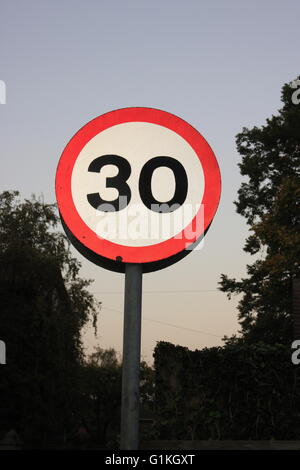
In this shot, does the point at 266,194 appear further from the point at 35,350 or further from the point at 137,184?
the point at 137,184

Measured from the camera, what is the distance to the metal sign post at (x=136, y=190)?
2275mm

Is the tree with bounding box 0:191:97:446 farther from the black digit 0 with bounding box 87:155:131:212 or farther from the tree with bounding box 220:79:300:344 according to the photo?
the black digit 0 with bounding box 87:155:131:212

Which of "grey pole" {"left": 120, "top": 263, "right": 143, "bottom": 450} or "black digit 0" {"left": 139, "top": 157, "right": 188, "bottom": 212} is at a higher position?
"black digit 0" {"left": 139, "top": 157, "right": 188, "bottom": 212}

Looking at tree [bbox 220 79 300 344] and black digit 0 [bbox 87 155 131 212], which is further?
tree [bbox 220 79 300 344]

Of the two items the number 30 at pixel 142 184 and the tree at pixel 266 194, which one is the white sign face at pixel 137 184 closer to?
the number 30 at pixel 142 184

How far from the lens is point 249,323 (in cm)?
3003

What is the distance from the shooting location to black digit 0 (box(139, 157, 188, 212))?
230 cm

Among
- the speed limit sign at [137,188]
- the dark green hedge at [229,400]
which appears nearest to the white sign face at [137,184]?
the speed limit sign at [137,188]

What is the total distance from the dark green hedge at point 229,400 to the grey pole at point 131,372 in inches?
92.6

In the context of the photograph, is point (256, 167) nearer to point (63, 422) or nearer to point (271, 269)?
point (271, 269)

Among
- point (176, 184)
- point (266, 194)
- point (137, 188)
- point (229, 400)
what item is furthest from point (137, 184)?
point (266, 194)

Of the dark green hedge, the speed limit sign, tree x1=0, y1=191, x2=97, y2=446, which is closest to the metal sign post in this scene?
the speed limit sign

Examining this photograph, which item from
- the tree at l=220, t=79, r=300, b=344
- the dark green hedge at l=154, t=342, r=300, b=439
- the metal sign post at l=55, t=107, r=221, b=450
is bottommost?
the dark green hedge at l=154, t=342, r=300, b=439

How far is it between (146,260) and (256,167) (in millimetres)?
23776
